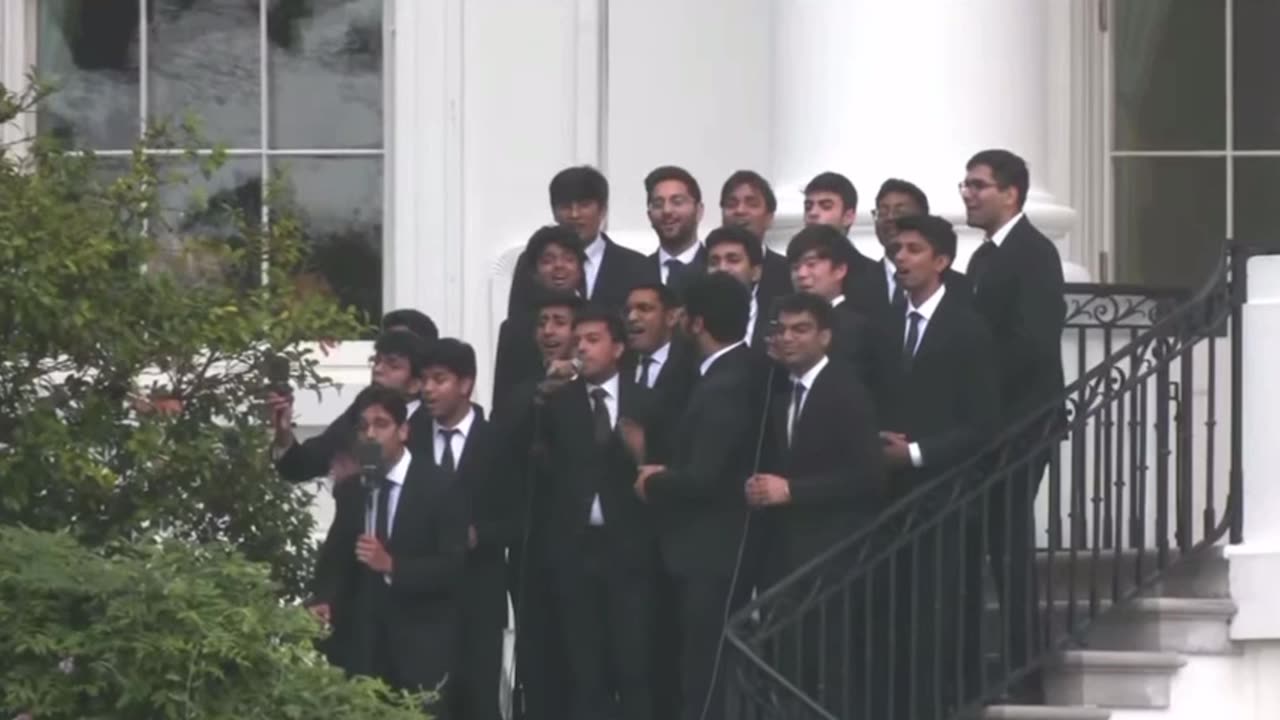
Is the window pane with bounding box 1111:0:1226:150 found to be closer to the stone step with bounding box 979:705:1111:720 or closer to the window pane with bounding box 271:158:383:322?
the window pane with bounding box 271:158:383:322

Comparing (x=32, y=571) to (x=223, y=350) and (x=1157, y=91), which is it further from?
(x=1157, y=91)

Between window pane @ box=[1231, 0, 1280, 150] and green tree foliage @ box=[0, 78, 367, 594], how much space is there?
5340mm

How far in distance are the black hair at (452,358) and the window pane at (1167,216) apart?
4.52m

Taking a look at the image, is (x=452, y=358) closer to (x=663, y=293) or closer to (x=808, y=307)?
(x=663, y=293)

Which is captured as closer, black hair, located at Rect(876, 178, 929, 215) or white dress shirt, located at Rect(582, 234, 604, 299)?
black hair, located at Rect(876, 178, 929, 215)

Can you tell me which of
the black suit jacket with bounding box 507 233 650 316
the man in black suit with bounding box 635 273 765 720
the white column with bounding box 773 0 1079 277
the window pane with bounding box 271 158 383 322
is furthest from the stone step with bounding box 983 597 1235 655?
the window pane with bounding box 271 158 383 322

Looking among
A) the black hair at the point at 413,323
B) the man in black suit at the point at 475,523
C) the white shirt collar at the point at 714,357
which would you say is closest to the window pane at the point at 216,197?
the black hair at the point at 413,323

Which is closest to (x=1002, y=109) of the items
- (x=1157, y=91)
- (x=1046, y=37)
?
(x=1046, y=37)

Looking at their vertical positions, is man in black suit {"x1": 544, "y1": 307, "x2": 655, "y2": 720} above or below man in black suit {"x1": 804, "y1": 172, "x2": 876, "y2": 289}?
below

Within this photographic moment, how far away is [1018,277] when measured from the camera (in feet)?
39.7

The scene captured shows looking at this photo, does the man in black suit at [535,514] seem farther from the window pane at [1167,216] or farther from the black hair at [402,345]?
the window pane at [1167,216]

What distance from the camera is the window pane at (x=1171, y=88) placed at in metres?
16.0

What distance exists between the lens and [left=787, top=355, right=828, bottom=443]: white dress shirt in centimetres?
1161

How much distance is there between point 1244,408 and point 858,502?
58.8 inches
